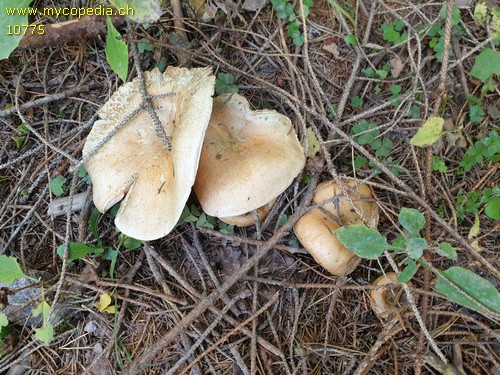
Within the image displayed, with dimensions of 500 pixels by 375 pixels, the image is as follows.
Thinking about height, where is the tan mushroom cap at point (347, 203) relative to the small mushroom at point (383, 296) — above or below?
above

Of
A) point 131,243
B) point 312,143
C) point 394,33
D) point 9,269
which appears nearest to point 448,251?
point 312,143

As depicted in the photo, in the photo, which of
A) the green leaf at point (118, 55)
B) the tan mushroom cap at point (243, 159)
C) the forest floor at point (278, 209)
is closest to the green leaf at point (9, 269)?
the forest floor at point (278, 209)

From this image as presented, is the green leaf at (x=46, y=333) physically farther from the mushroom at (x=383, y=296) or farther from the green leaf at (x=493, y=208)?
the green leaf at (x=493, y=208)

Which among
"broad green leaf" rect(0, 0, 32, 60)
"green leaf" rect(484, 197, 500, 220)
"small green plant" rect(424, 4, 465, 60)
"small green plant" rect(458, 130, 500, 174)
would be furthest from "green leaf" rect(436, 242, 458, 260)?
"broad green leaf" rect(0, 0, 32, 60)

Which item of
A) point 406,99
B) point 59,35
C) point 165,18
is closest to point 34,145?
point 59,35

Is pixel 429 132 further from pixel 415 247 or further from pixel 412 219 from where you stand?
pixel 415 247

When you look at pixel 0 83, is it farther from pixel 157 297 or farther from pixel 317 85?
pixel 317 85
